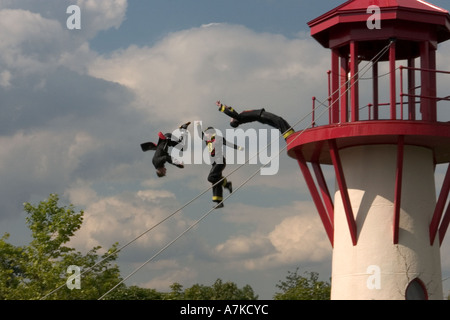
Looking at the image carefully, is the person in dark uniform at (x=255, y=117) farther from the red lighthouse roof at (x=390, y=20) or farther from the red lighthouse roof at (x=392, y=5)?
the red lighthouse roof at (x=392, y=5)

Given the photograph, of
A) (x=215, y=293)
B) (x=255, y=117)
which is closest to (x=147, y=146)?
(x=255, y=117)

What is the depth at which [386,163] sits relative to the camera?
29859 mm

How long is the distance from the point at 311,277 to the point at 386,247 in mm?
25350

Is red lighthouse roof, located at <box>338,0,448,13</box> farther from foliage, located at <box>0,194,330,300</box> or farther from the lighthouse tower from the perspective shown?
foliage, located at <box>0,194,330,300</box>

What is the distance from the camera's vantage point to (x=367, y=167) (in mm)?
30141

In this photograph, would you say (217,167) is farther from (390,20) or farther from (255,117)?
(390,20)

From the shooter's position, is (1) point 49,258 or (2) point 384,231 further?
(1) point 49,258

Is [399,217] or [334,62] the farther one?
[334,62]

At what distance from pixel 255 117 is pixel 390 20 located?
5861 mm

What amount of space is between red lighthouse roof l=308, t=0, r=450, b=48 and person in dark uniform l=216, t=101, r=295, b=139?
130 inches

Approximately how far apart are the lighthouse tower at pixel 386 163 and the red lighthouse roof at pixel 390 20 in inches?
1.3

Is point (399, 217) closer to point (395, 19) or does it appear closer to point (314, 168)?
point (314, 168)
